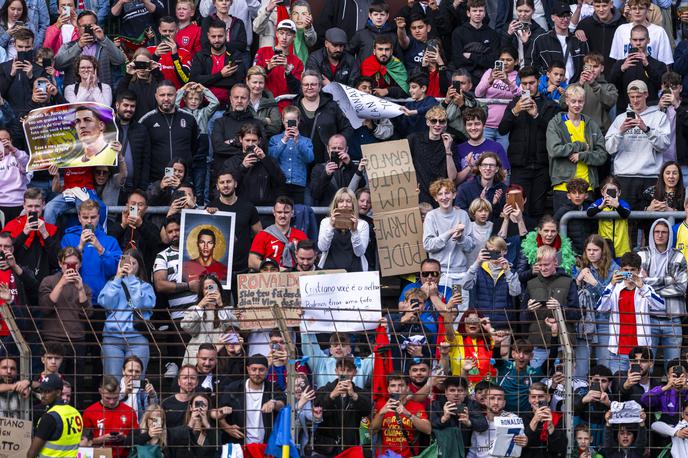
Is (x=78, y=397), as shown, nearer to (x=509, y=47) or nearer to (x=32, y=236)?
(x=32, y=236)

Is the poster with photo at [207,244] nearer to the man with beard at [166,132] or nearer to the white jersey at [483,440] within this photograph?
the man with beard at [166,132]

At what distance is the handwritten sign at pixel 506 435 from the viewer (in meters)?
21.0

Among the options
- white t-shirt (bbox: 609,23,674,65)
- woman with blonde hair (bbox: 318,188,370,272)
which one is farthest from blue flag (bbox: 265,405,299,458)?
white t-shirt (bbox: 609,23,674,65)

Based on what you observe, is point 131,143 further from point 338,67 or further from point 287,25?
point 338,67

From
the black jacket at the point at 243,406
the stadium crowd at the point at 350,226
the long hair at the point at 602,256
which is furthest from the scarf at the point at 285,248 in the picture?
the long hair at the point at 602,256

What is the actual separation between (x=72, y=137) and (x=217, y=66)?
2.74 meters

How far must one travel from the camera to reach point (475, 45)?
1069 inches

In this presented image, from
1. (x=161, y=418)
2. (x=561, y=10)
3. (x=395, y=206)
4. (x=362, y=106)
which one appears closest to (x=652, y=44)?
(x=561, y=10)

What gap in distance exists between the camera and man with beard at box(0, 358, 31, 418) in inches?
812

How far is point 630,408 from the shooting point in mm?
21375

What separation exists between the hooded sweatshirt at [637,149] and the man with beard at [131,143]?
18.1ft

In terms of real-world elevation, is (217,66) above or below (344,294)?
above

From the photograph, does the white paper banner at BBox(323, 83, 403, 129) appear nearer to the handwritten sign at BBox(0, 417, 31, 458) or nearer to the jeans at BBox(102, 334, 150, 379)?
the jeans at BBox(102, 334, 150, 379)

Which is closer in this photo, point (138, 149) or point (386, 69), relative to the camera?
point (138, 149)
